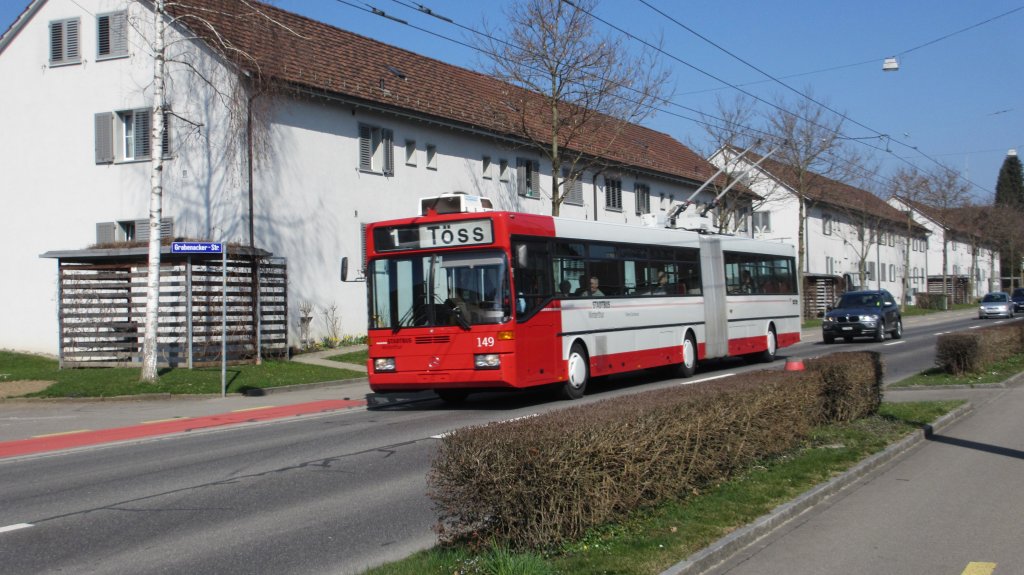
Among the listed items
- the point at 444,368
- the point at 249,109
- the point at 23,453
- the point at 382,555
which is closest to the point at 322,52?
the point at 249,109

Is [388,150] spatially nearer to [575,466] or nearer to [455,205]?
[455,205]

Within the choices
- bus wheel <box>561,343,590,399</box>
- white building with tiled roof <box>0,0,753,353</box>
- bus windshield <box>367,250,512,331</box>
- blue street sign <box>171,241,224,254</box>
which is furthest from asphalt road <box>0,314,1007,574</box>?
white building with tiled roof <box>0,0,753,353</box>

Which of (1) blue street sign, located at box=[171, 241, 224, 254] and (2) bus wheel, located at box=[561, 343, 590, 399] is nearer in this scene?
(2) bus wheel, located at box=[561, 343, 590, 399]

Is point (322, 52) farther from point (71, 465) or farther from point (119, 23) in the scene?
point (71, 465)

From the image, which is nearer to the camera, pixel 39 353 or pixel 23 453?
pixel 23 453

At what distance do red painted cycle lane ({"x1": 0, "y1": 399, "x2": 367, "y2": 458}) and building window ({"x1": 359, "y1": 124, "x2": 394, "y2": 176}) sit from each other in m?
13.2

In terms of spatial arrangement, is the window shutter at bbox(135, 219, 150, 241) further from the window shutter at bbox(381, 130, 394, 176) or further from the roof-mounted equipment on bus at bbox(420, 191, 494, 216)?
the roof-mounted equipment on bus at bbox(420, 191, 494, 216)

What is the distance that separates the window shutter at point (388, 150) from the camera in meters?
31.5

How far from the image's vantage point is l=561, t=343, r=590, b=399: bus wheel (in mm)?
17094

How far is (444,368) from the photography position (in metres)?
15.6

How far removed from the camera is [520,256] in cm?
1564

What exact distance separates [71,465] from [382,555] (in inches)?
254

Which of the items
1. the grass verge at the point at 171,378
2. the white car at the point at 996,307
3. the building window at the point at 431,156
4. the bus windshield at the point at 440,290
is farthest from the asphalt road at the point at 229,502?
the white car at the point at 996,307

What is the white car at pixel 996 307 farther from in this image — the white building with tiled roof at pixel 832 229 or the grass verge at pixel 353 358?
the grass verge at pixel 353 358
